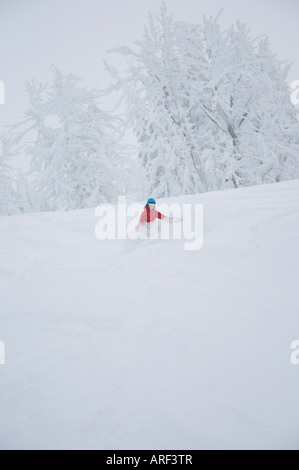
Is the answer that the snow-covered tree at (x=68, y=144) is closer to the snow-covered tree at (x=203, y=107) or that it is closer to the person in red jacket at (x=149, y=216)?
the snow-covered tree at (x=203, y=107)

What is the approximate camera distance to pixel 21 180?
19.4m

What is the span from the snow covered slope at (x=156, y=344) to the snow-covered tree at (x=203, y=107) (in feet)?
30.4

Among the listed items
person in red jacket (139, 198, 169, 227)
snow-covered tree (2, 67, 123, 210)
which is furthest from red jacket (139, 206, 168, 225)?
snow-covered tree (2, 67, 123, 210)

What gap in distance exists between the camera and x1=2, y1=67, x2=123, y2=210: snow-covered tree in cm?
1553

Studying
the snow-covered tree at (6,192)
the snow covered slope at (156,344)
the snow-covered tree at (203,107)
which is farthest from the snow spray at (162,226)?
the snow-covered tree at (6,192)

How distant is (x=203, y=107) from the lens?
48.7 feet

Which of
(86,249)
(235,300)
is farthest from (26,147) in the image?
(235,300)

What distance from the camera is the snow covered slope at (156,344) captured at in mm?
2498

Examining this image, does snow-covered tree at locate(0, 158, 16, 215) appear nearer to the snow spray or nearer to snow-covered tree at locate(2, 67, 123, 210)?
snow-covered tree at locate(2, 67, 123, 210)

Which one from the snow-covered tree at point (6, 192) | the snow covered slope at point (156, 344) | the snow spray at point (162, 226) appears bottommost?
the snow covered slope at point (156, 344)

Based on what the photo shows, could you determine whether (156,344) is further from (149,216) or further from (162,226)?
(162,226)

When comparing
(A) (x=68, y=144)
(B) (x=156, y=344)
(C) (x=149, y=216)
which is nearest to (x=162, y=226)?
(C) (x=149, y=216)
